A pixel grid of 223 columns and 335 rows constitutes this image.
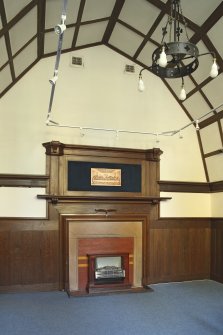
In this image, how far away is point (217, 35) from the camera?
4.48 metres

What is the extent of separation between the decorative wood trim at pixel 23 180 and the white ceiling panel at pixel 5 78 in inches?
60.8

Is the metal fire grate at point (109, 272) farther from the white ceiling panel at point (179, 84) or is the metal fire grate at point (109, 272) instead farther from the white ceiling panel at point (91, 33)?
the white ceiling panel at point (91, 33)

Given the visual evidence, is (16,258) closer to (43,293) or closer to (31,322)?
(43,293)

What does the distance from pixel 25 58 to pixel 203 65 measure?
2.96m

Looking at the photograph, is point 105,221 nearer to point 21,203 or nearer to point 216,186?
point 21,203

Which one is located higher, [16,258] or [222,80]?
[222,80]

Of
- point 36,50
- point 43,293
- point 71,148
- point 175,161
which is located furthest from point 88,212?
point 36,50

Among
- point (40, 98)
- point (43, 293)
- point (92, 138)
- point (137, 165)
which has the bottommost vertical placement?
point (43, 293)

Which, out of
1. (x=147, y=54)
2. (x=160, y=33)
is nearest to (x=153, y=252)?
(x=147, y=54)

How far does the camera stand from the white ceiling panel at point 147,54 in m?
5.65

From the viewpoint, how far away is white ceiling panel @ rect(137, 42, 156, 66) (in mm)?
5650

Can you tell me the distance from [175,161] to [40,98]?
9.81 ft

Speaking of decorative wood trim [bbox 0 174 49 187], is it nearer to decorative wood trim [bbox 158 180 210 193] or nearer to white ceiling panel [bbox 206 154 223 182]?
decorative wood trim [bbox 158 180 210 193]

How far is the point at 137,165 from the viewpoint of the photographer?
6277 mm
